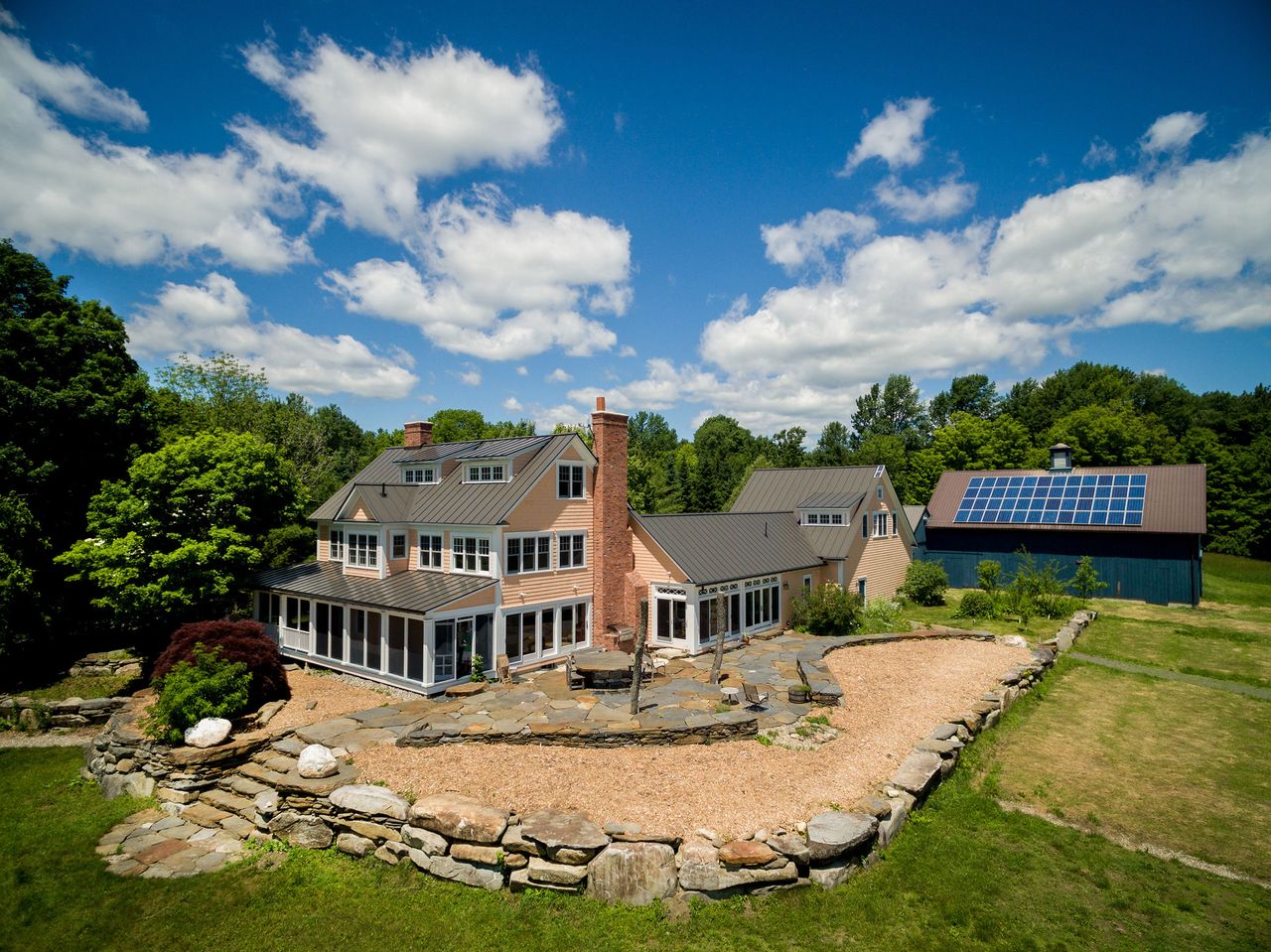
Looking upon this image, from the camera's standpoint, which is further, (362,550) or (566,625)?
A: (362,550)

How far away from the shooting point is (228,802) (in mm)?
13031

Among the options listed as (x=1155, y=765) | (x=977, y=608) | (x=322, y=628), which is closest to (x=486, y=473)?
(x=322, y=628)

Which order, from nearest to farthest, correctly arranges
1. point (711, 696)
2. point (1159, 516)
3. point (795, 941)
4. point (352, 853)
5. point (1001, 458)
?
point (795, 941) → point (352, 853) → point (711, 696) → point (1159, 516) → point (1001, 458)

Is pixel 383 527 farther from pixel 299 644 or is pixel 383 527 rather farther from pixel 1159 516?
pixel 1159 516

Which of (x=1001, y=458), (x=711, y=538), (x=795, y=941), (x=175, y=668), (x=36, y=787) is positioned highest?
(x=1001, y=458)

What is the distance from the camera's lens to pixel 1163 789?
1283cm

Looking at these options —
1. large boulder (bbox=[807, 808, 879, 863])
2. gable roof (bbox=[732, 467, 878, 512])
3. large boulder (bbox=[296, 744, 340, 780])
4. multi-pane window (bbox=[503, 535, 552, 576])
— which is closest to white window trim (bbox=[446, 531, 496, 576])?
multi-pane window (bbox=[503, 535, 552, 576])

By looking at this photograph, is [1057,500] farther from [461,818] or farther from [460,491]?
[461,818]

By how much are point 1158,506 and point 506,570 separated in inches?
1399

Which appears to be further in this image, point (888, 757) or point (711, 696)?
point (711, 696)

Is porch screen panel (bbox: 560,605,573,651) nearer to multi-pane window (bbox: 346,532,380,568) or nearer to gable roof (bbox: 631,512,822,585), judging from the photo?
gable roof (bbox: 631,512,822,585)

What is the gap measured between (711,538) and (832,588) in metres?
5.76

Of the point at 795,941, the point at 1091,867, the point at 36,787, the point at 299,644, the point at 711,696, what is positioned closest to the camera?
the point at 795,941

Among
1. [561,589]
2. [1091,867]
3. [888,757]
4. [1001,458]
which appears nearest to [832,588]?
[561,589]
